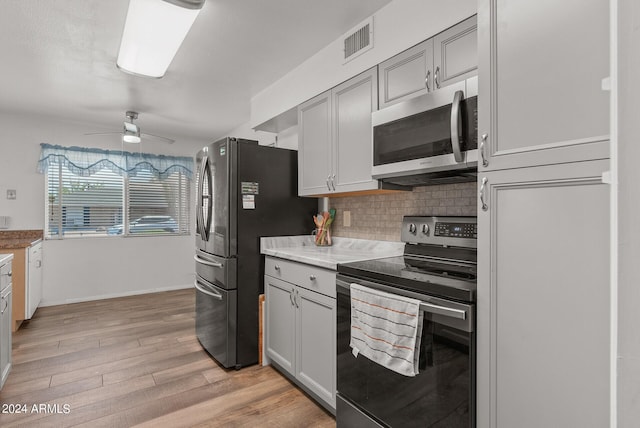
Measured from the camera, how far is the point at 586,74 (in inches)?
36.5

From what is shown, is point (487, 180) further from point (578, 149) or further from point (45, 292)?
point (45, 292)

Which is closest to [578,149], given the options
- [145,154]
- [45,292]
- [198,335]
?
[198,335]

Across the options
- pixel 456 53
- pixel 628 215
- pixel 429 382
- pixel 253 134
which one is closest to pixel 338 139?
pixel 456 53

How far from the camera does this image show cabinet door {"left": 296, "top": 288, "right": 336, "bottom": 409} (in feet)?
6.30

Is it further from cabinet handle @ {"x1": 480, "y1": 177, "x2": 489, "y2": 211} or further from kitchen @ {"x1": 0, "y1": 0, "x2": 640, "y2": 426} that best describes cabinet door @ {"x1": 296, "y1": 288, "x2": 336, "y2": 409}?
cabinet handle @ {"x1": 480, "y1": 177, "x2": 489, "y2": 211}

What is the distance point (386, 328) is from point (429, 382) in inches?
10.1

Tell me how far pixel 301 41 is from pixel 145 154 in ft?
11.4

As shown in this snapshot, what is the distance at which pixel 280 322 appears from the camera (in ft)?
7.95

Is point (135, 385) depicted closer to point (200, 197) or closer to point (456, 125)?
point (200, 197)

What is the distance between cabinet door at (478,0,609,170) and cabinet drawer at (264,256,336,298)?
3.63 ft

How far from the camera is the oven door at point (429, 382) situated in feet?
3.94

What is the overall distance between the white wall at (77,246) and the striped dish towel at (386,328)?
427 centimetres

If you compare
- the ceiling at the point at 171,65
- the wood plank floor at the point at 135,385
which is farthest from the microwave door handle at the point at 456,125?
the wood plank floor at the point at 135,385

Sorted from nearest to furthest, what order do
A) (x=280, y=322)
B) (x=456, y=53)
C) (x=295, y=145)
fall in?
(x=456, y=53)
(x=280, y=322)
(x=295, y=145)
